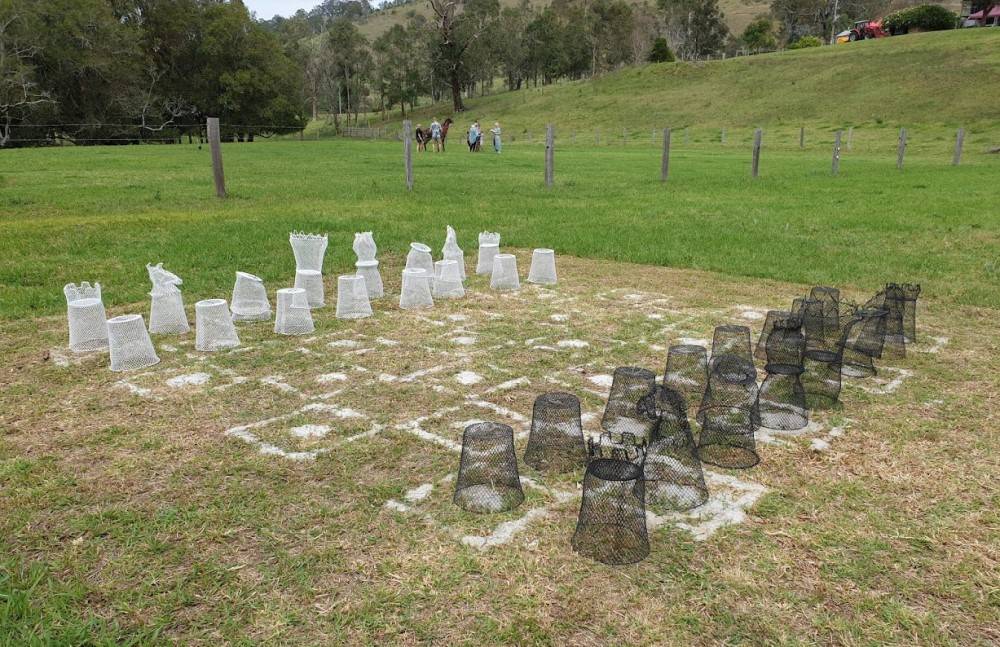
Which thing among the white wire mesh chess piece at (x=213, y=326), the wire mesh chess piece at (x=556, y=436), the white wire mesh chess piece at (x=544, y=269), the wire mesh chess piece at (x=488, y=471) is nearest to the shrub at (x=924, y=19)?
the white wire mesh chess piece at (x=544, y=269)

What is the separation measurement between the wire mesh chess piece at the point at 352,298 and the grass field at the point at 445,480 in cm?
19

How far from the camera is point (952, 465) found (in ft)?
11.5

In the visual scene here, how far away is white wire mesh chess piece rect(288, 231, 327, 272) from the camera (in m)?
6.66

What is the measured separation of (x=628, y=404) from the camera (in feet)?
13.5

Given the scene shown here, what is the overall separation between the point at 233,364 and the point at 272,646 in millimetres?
3020

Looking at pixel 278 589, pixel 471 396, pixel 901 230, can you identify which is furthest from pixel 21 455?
pixel 901 230

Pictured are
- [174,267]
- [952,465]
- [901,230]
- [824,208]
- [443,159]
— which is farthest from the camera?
[443,159]

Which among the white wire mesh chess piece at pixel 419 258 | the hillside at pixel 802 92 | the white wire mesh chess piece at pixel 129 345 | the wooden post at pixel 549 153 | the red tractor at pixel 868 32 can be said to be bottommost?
the white wire mesh chess piece at pixel 129 345

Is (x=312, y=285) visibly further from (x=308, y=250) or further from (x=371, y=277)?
(x=371, y=277)

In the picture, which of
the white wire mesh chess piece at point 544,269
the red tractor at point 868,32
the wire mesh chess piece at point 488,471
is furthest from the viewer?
the red tractor at point 868,32

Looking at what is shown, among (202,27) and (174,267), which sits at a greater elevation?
(202,27)

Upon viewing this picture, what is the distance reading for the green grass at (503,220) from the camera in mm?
7926

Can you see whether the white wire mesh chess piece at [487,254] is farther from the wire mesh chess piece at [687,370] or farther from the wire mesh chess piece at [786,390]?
the wire mesh chess piece at [786,390]

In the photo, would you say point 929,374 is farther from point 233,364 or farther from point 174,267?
point 174,267
